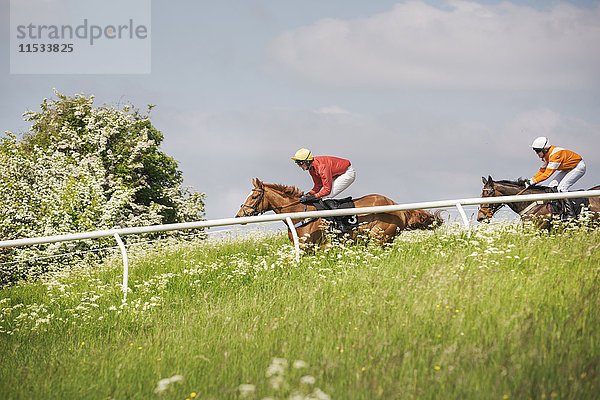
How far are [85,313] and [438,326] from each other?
5487 millimetres

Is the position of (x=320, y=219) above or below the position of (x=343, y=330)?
above

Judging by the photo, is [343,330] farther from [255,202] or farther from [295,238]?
[255,202]

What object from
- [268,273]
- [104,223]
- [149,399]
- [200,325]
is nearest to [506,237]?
[268,273]

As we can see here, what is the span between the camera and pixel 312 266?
9.19 meters

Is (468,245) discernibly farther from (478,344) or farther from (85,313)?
(85,313)

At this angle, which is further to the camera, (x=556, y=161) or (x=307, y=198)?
(x=556, y=161)

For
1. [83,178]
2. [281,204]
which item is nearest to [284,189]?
[281,204]

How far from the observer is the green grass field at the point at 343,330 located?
4.46 m

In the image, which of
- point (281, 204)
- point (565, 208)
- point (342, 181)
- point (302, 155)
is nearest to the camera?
point (302, 155)

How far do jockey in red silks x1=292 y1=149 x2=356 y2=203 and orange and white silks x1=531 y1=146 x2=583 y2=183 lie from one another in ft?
14.3

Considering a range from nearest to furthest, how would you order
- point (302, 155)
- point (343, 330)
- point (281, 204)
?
point (343, 330), point (302, 155), point (281, 204)

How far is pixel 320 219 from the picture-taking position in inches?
419

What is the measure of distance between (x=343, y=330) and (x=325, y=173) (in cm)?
567

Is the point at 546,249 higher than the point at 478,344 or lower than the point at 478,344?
higher
